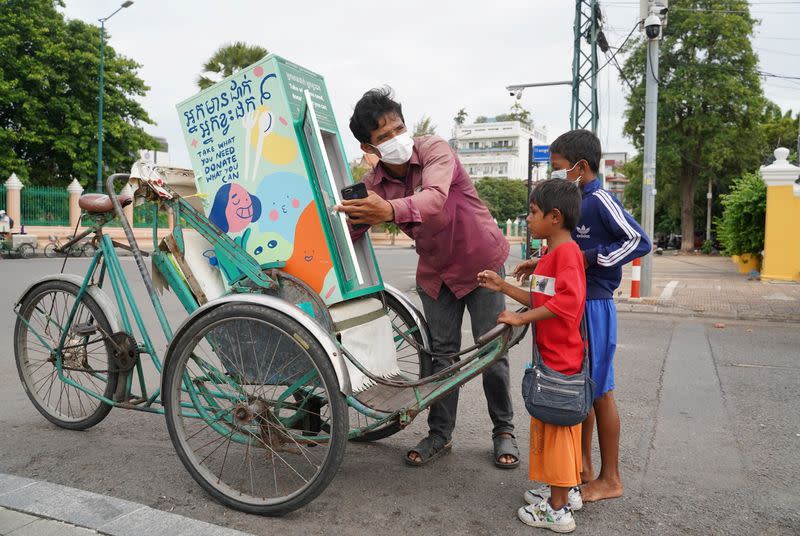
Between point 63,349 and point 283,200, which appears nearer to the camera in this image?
point 283,200

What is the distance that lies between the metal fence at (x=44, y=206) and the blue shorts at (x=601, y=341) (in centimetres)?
2540

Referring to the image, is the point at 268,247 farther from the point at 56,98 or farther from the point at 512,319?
the point at 56,98

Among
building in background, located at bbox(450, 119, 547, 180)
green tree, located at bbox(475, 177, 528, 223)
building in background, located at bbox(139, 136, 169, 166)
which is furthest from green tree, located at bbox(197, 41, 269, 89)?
building in background, located at bbox(450, 119, 547, 180)

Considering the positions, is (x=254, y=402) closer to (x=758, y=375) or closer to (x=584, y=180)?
(x=584, y=180)

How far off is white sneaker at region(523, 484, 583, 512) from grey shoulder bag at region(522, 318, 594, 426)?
393 mm

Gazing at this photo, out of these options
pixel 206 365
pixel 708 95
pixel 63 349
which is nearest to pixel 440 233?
pixel 206 365

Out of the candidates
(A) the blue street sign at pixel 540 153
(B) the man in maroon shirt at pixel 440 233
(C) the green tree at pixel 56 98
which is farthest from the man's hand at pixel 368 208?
(C) the green tree at pixel 56 98

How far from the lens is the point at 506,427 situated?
344 centimetres

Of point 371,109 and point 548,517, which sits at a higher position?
point 371,109

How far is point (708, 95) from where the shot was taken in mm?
31984

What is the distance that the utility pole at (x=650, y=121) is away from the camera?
11.0 meters

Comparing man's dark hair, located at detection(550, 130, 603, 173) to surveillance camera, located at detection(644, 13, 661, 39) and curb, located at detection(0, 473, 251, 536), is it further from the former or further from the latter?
surveillance camera, located at detection(644, 13, 661, 39)

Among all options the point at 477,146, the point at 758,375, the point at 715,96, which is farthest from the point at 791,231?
the point at 477,146

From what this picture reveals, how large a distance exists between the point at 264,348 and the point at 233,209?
0.66m
